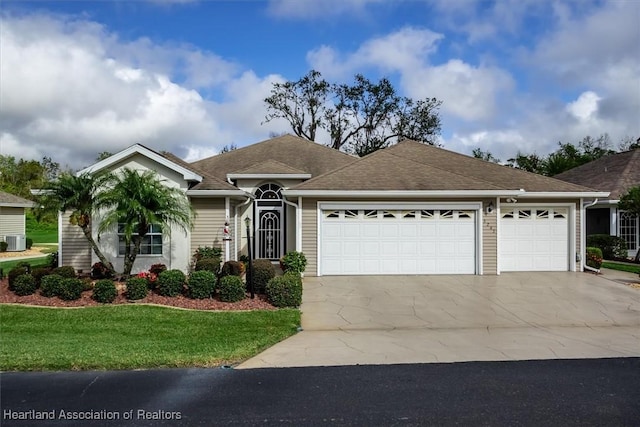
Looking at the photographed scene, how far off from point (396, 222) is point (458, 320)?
562 centimetres

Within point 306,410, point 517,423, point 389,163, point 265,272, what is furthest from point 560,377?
point 389,163

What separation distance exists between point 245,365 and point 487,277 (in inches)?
386

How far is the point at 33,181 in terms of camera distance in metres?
48.9

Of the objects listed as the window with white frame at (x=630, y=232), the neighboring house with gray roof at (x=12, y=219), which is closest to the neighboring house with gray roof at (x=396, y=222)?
the window with white frame at (x=630, y=232)

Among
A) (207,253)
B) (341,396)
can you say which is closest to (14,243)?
(207,253)

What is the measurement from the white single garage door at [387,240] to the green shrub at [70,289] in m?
6.78

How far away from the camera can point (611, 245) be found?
63.3ft

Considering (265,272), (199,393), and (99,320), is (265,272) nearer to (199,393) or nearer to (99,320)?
(99,320)

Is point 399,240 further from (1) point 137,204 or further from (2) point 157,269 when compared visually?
(1) point 137,204

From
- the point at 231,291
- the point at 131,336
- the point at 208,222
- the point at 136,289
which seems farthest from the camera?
the point at 208,222

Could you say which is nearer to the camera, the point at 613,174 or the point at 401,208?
the point at 401,208

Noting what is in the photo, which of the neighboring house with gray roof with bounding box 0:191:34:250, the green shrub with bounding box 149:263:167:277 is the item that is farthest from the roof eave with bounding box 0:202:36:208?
the green shrub with bounding box 149:263:167:277

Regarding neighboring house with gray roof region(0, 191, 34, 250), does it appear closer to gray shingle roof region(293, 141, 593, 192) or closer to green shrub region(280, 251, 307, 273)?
green shrub region(280, 251, 307, 273)

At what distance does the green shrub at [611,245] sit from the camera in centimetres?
1919
